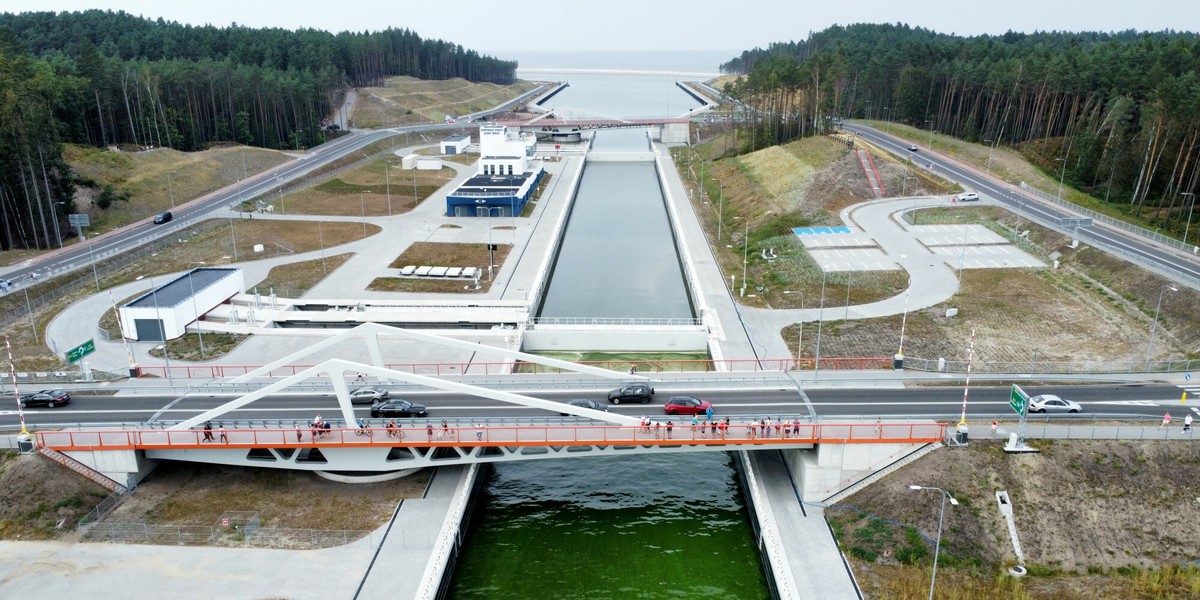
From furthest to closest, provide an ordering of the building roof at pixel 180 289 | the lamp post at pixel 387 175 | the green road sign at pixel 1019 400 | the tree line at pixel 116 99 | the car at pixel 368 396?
the lamp post at pixel 387 175
the tree line at pixel 116 99
the building roof at pixel 180 289
the car at pixel 368 396
the green road sign at pixel 1019 400

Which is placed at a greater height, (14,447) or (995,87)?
(995,87)

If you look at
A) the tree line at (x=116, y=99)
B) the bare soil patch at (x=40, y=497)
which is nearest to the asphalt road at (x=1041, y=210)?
the bare soil patch at (x=40, y=497)

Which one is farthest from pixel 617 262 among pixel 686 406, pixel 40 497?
pixel 40 497

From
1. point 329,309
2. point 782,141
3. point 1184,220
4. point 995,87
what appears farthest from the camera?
point 782,141

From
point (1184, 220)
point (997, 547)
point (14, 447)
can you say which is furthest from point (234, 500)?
point (1184, 220)

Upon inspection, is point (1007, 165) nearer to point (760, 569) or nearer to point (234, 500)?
point (760, 569)

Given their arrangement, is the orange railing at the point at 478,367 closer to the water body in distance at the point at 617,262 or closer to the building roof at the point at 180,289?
the building roof at the point at 180,289

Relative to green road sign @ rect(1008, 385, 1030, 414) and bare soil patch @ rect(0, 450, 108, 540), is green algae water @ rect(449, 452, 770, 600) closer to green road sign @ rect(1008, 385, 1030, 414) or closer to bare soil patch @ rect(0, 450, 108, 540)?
green road sign @ rect(1008, 385, 1030, 414)
